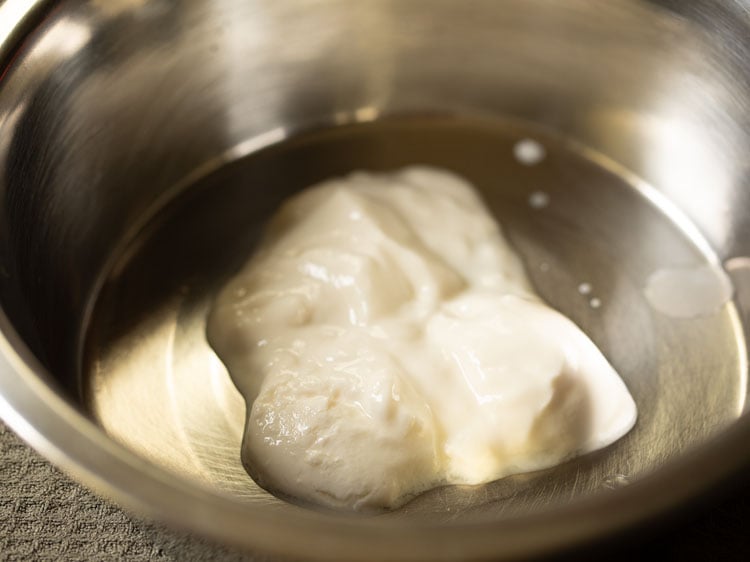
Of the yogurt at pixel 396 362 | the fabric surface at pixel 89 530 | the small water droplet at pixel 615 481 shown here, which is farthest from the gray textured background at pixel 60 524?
the small water droplet at pixel 615 481

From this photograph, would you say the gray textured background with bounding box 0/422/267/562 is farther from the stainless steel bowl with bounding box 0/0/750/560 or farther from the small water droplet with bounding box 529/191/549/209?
the small water droplet with bounding box 529/191/549/209

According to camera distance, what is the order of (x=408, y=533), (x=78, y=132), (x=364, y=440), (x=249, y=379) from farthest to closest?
(x=78, y=132), (x=249, y=379), (x=364, y=440), (x=408, y=533)

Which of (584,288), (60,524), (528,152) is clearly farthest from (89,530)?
(528,152)

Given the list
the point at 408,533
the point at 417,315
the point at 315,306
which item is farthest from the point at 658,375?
the point at 408,533

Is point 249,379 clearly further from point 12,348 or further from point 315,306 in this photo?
point 12,348

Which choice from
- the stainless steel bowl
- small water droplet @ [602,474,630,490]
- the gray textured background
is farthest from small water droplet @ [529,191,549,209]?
the gray textured background

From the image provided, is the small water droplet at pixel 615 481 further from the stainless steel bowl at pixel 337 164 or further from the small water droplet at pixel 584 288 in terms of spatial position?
the small water droplet at pixel 584 288
